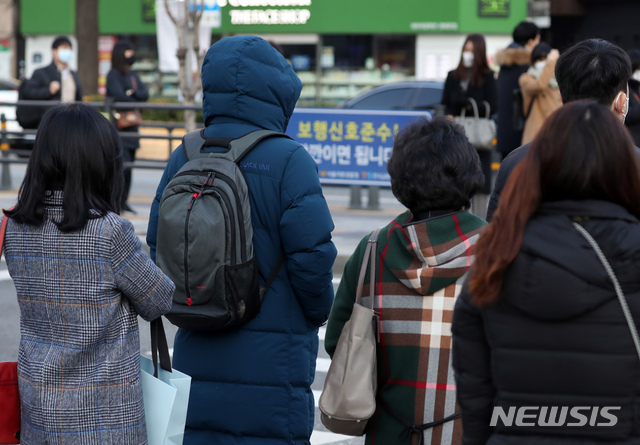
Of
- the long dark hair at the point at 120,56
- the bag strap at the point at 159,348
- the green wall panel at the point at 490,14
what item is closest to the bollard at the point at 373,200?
the long dark hair at the point at 120,56

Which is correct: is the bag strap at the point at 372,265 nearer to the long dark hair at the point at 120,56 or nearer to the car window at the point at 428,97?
the long dark hair at the point at 120,56

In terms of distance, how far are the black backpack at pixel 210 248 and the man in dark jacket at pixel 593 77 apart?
1.01 m

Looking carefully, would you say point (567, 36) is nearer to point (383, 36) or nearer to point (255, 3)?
point (383, 36)

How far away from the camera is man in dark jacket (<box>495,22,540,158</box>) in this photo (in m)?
9.25

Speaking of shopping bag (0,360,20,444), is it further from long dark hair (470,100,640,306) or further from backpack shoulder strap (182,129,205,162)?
long dark hair (470,100,640,306)

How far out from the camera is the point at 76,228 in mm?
2773

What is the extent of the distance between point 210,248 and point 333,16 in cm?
2422

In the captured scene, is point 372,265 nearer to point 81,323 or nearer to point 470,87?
point 81,323

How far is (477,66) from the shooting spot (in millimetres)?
9234

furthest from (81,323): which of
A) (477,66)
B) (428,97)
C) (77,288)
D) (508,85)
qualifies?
(428,97)

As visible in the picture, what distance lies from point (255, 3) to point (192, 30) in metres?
8.58

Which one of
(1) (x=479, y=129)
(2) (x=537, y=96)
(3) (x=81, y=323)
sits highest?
(2) (x=537, y=96)

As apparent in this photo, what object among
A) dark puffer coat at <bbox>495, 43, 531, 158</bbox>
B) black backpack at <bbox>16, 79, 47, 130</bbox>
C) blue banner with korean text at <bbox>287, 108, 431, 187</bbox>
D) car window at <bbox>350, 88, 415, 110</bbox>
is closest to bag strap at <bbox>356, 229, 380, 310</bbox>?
dark puffer coat at <bbox>495, 43, 531, 158</bbox>

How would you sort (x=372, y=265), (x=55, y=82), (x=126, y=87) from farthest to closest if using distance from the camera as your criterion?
1. (x=55, y=82)
2. (x=126, y=87)
3. (x=372, y=265)
